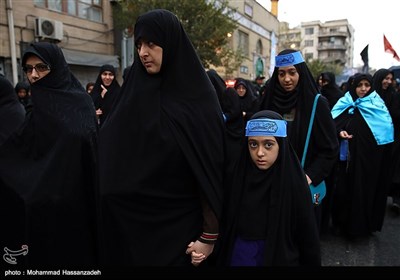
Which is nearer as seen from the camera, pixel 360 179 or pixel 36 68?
pixel 36 68

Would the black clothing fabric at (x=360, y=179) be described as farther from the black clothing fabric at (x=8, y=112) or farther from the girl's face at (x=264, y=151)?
the black clothing fabric at (x=8, y=112)

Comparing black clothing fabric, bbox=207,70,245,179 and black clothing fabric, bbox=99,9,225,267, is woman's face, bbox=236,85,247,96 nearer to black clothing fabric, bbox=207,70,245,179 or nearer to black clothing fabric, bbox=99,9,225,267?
black clothing fabric, bbox=207,70,245,179

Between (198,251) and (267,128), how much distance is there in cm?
76

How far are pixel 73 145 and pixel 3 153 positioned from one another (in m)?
0.42

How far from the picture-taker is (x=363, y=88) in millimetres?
3854

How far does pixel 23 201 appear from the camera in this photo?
2037mm

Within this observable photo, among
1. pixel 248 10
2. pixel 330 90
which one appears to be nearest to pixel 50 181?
pixel 330 90

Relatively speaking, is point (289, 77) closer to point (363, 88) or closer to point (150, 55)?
point (150, 55)

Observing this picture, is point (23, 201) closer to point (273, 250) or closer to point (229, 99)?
point (273, 250)

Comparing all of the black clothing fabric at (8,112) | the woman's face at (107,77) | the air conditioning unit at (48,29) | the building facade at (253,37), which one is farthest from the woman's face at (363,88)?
the building facade at (253,37)

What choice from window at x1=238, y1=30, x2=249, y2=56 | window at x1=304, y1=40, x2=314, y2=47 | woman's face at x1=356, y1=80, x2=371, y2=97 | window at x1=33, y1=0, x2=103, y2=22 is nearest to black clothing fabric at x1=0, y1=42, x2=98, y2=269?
woman's face at x1=356, y1=80, x2=371, y2=97

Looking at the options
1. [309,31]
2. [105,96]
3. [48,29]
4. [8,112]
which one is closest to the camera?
Result: [8,112]

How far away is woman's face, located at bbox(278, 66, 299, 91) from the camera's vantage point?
2631 mm

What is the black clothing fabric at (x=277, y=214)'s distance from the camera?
187 centimetres
